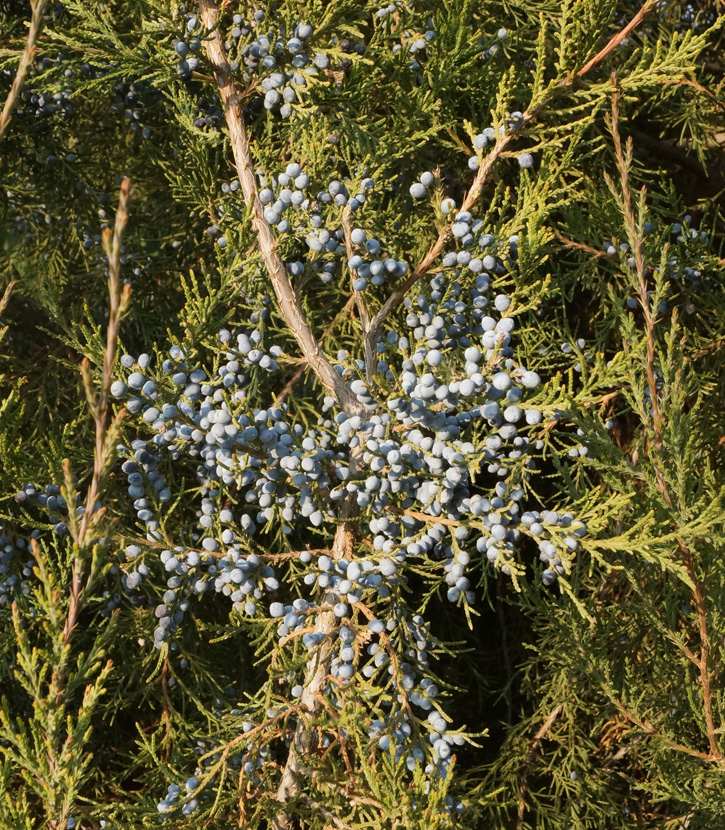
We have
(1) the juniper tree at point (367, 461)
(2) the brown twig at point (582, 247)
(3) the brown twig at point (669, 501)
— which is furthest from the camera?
(2) the brown twig at point (582, 247)

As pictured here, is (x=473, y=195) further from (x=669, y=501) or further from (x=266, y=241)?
(x=669, y=501)

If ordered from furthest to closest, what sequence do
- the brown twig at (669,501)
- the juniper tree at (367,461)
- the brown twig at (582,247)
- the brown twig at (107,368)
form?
the brown twig at (582,247) → the brown twig at (669,501) → the juniper tree at (367,461) → the brown twig at (107,368)

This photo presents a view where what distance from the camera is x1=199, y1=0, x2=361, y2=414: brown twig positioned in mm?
1765

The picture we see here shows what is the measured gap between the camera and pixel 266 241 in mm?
1763

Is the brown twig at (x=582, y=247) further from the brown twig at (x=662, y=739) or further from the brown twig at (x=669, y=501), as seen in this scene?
the brown twig at (x=662, y=739)

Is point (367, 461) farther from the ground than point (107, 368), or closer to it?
closer to it

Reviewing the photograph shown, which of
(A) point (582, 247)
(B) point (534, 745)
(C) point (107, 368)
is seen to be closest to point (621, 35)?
(A) point (582, 247)

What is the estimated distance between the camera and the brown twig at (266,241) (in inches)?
69.5

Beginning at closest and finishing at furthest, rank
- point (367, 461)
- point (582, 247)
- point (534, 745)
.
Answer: point (367, 461)
point (582, 247)
point (534, 745)

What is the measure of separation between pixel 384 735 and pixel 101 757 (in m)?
1.50

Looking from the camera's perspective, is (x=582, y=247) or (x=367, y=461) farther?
(x=582, y=247)

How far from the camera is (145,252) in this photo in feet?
9.96

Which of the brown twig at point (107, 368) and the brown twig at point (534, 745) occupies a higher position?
the brown twig at point (107, 368)

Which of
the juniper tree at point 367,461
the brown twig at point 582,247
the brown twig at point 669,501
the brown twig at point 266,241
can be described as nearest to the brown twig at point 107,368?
the juniper tree at point 367,461
